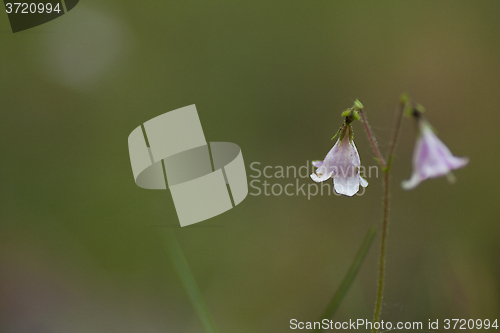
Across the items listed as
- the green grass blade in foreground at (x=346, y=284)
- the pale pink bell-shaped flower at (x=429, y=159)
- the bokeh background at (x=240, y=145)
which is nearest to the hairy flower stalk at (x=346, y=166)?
the green grass blade in foreground at (x=346, y=284)

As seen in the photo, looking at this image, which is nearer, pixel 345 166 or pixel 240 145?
pixel 345 166

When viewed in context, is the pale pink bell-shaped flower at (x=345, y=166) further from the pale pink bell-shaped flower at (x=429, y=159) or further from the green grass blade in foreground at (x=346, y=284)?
the pale pink bell-shaped flower at (x=429, y=159)

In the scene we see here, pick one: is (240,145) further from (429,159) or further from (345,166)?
(429,159)

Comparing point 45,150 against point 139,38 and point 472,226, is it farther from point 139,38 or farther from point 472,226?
point 472,226

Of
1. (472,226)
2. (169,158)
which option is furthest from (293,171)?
(472,226)

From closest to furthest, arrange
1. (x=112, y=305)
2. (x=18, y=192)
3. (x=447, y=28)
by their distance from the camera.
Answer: (x=112, y=305)
(x=18, y=192)
(x=447, y=28)

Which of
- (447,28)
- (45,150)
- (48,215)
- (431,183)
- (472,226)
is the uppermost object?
(447,28)

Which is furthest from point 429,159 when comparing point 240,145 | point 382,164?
point 240,145

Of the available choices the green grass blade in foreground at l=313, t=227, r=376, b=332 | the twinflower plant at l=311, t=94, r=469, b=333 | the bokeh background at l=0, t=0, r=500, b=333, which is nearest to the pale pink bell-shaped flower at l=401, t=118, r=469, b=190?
the twinflower plant at l=311, t=94, r=469, b=333
